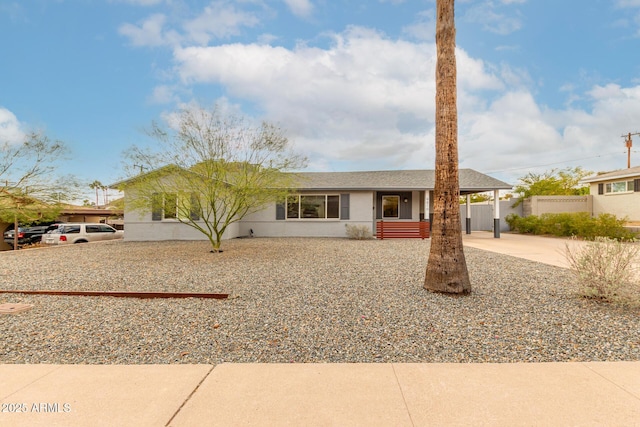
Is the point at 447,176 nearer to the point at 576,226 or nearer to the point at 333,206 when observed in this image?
the point at 333,206

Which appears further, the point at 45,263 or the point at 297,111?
the point at 297,111

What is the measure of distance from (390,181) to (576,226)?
366 inches

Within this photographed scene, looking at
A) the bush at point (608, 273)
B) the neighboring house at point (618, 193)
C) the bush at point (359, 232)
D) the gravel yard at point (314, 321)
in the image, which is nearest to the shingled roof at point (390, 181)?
the bush at point (359, 232)

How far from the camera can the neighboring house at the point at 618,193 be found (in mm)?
18594

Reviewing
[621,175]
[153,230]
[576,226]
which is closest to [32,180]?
[153,230]

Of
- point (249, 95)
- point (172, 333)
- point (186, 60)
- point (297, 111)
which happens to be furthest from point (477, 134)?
point (172, 333)

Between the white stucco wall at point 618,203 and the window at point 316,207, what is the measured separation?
18264mm

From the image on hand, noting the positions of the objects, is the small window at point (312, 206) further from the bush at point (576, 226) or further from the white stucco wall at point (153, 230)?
the bush at point (576, 226)

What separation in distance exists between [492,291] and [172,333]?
5.29 meters

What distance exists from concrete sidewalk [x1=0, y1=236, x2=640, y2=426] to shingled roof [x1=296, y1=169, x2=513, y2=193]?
11811mm

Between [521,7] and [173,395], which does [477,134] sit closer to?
[521,7]

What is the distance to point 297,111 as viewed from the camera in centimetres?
1423

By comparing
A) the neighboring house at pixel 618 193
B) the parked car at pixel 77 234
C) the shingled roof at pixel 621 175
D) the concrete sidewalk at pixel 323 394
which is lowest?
the concrete sidewalk at pixel 323 394

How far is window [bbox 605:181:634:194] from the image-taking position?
62.5 feet
